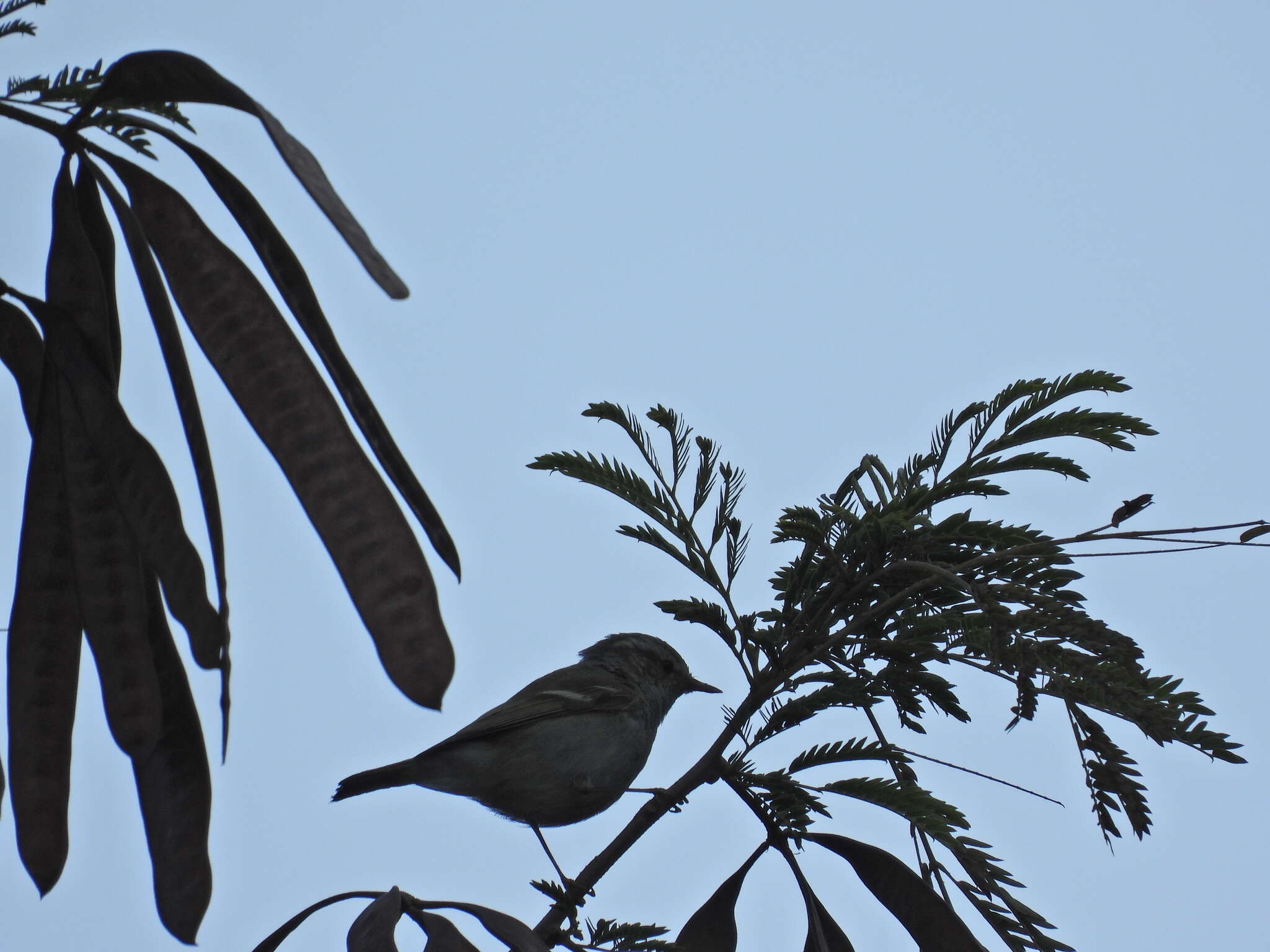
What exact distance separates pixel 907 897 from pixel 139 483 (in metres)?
1.76

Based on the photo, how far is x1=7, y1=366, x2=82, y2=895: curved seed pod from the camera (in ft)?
6.74

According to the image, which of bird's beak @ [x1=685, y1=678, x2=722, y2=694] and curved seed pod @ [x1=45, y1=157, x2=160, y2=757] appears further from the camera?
bird's beak @ [x1=685, y1=678, x2=722, y2=694]

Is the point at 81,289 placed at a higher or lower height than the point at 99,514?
higher

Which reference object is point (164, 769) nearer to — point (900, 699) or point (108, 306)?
point (108, 306)

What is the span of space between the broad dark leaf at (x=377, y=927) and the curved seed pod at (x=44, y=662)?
0.56 metres

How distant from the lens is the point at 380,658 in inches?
56.2

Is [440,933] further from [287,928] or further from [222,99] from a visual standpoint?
[222,99]

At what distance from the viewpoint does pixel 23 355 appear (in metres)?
2.26

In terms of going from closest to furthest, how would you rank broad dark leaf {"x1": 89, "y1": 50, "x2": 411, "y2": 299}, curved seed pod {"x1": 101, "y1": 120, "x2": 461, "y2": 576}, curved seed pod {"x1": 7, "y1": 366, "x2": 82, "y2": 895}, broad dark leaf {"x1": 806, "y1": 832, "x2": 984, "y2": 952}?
broad dark leaf {"x1": 89, "y1": 50, "x2": 411, "y2": 299}, curved seed pod {"x1": 101, "y1": 120, "x2": 461, "y2": 576}, curved seed pod {"x1": 7, "y1": 366, "x2": 82, "y2": 895}, broad dark leaf {"x1": 806, "y1": 832, "x2": 984, "y2": 952}

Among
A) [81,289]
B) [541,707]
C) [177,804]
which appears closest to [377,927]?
[177,804]

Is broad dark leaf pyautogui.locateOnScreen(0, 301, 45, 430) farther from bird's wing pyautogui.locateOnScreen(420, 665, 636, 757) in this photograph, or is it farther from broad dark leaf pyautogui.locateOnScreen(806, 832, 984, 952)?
bird's wing pyautogui.locateOnScreen(420, 665, 636, 757)

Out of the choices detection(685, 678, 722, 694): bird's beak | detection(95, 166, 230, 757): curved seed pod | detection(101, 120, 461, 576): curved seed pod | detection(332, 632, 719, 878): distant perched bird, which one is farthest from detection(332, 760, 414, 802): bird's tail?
detection(101, 120, 461, 576): curved seed pod

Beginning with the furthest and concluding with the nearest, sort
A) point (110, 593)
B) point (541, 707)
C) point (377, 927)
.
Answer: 1. point (541, 707)
2. point (110, 593)
3. point (377, 927)

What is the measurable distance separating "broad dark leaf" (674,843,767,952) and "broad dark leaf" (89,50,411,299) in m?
1.73
